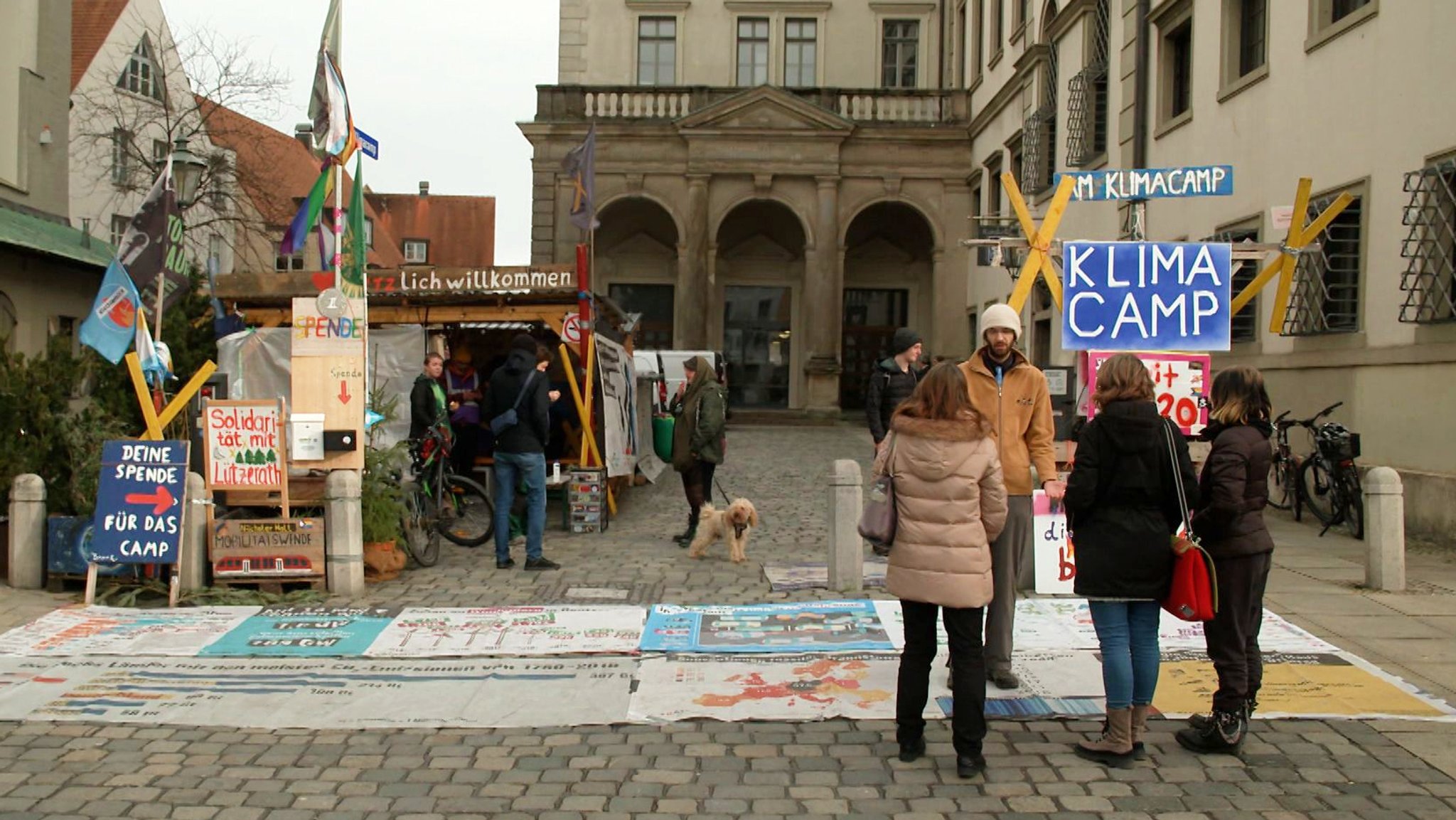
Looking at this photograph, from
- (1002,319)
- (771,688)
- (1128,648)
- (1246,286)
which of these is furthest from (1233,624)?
(1246,286)

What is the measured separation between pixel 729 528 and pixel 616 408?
13.3 feet

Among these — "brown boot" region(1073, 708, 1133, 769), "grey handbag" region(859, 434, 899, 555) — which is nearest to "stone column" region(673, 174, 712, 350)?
"grey handbag" region(859, 434, 899, 555)

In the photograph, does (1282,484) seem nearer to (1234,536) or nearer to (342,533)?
(1234,536)

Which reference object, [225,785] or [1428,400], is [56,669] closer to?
[225,785]

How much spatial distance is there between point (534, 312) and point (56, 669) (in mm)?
7515

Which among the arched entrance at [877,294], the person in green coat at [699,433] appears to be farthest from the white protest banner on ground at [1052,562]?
the arched entrance at [877,294]

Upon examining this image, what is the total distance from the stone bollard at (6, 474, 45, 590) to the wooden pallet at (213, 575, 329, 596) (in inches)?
49.3

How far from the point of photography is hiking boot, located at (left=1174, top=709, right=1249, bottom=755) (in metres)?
5.08

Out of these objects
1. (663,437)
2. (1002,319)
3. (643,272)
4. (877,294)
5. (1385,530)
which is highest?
(643,272)

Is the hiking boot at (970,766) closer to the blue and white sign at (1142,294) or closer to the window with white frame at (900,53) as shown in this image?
the blue and white sign at (1142,294)

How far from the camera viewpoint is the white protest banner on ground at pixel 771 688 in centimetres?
569

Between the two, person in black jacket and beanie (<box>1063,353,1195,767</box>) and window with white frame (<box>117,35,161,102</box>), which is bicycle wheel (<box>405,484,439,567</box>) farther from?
window with white frame (<box>117,35,161,102</box>)

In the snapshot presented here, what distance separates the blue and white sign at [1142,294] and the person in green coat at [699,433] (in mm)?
3459

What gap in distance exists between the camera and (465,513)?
37.3ft
